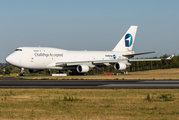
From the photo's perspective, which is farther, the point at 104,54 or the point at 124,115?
the point at 104,54

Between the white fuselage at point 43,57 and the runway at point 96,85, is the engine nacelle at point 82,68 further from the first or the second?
the runway at point 96,85

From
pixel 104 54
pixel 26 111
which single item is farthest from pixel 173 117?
pixel 104 54

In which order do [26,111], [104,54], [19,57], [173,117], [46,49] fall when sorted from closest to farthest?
[173,117]
[26,111]
[19,57]
[46,49]
[104,54]

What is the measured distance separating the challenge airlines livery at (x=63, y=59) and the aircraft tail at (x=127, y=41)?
4.57 feet

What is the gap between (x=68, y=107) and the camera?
1348cm

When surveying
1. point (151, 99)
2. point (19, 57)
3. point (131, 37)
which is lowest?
point (151, 99)

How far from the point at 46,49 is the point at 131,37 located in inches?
967

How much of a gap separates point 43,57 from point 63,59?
4.69 m

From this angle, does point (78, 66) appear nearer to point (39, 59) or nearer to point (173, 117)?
point (39, 59)

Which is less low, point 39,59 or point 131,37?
point 131,37

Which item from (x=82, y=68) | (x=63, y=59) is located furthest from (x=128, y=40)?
(x=63, y=59)

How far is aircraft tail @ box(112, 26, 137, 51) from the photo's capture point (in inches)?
2586

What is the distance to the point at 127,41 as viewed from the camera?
66562 mm

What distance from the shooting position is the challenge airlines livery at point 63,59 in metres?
48.2
